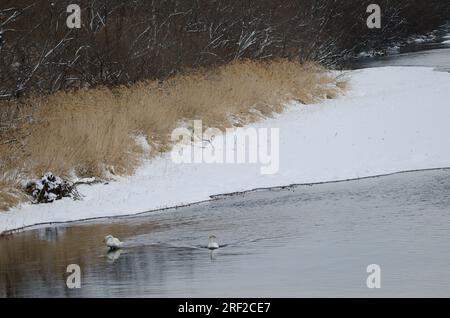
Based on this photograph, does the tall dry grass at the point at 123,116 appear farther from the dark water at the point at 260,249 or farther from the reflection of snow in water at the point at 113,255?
the reflection of snow in water at the point at 113,255

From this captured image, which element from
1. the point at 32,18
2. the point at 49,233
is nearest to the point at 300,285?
the point at 49,233

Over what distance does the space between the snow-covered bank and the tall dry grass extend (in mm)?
594

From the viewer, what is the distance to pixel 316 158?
20.0 m

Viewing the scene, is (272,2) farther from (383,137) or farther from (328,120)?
(383,137)

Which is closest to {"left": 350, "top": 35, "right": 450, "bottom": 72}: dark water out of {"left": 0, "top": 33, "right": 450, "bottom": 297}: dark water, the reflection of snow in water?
{"left": 0, "top": 33, "right": 450, "bottom": 297}: dark water

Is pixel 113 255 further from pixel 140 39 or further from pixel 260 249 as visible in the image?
pixel 140 39

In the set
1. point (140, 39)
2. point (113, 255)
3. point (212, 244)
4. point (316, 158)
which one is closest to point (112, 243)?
point (113, 255)

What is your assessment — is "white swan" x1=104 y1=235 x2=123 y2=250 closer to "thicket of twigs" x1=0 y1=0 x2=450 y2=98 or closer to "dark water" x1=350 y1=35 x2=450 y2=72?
"thicket of twigs" x1=0 y1=0 x2=450 y2=98

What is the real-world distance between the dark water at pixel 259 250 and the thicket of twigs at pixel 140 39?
570 cm

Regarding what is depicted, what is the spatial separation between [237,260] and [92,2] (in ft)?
56.8

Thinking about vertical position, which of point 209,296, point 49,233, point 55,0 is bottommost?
point 209,296

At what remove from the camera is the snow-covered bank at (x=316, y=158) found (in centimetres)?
1584

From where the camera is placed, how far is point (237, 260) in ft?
37.4

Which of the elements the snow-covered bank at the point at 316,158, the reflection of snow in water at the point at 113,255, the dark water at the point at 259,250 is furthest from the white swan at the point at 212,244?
the snow-covered bank at the point at 316,158
